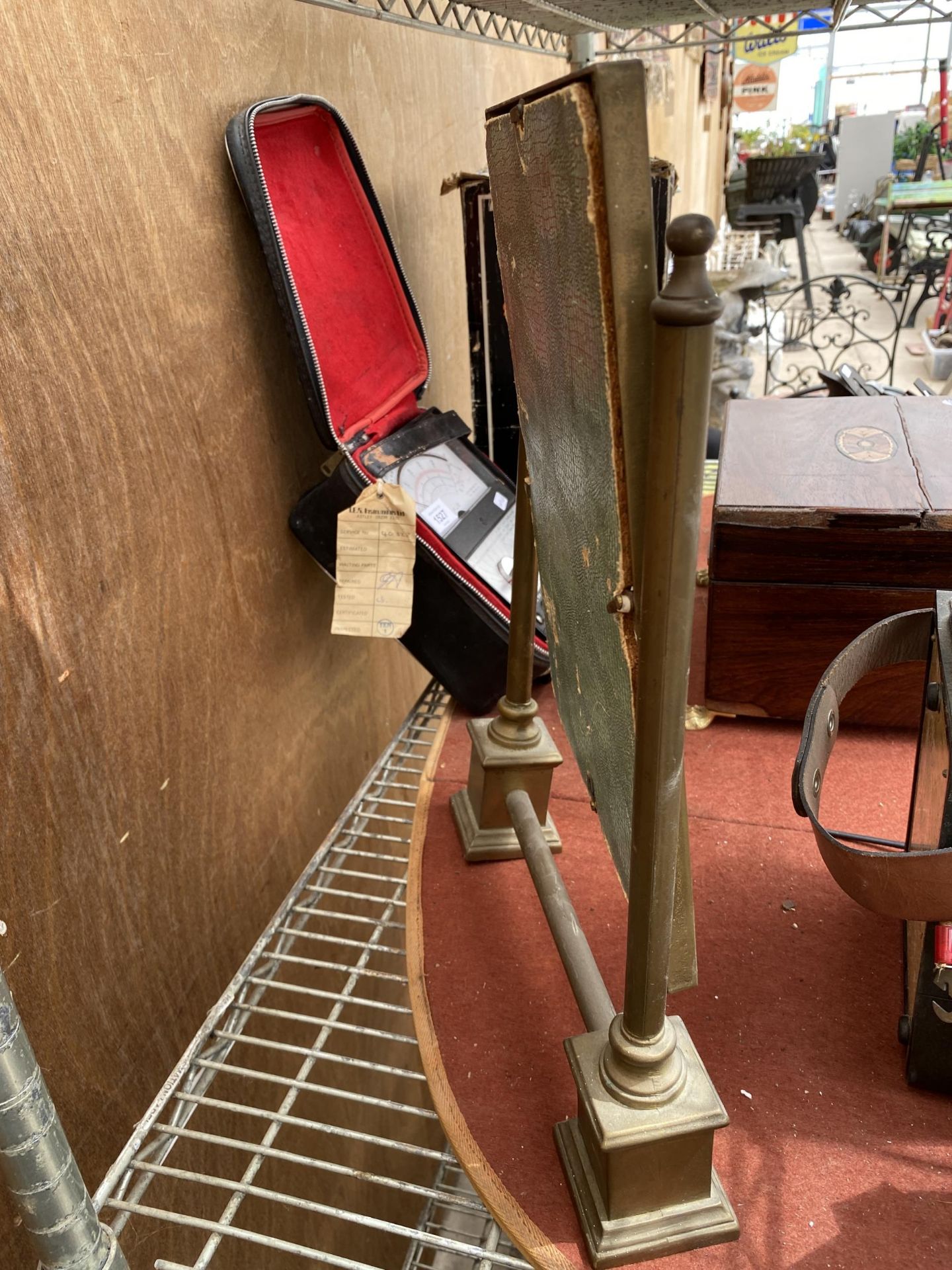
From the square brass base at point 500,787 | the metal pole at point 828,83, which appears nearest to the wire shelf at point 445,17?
the square brass base at point 500,787

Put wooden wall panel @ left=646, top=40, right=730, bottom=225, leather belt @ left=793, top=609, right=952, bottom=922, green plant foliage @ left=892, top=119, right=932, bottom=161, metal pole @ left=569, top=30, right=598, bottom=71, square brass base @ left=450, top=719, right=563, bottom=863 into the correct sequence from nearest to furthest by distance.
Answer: leather belt @ left=793, top=609, right=952, bottom=922 < square brass base @ left=450, top=719, right=563, bottom=863 < metal pole @ left=569, top=30, right=598, bottom=71 < wooden wall panel @ left=646, top=40, right=730, bottom=225 < green plant foliage @ left=892, top=119, right=932, bottom=161

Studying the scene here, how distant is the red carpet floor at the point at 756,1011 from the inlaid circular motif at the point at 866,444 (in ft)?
1.09

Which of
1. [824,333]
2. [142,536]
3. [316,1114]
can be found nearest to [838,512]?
[142,536]

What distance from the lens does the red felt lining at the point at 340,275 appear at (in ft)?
3.69

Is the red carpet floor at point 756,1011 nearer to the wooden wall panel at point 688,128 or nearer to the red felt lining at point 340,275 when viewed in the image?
the red felt lining at point 340,275

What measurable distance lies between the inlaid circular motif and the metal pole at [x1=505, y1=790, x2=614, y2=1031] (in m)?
0.58

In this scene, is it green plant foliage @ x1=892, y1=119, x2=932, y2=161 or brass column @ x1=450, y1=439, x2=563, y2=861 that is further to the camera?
green plant foliage @ x1=892, y1=119, x2=932, y2=161

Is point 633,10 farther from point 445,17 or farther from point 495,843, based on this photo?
point 495,843

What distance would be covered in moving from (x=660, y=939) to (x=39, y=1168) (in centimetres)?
38

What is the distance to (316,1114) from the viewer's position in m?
1.38

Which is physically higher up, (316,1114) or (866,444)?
(866,444)

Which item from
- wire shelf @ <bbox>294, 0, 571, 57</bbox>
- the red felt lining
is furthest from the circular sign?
the red felt lining

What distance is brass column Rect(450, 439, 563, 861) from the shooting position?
39.1 inches

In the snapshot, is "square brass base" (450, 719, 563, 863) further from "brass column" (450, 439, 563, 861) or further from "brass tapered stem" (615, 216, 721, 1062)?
"brass tapered stem" (615, 216, 721, 1062)
